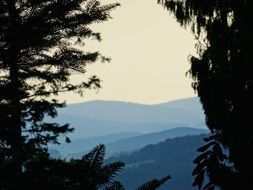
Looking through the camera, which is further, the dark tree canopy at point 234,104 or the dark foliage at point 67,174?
the dark tree canopy at point 234,104

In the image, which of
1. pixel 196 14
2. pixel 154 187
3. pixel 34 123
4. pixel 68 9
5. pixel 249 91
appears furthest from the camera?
pixel 34 123

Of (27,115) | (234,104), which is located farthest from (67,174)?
(27,115)

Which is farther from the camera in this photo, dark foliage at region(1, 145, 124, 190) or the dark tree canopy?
the dark tree canopy

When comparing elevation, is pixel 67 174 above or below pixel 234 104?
below

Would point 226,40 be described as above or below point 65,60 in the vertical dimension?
below

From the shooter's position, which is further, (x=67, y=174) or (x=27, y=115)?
(x=27, y=115)

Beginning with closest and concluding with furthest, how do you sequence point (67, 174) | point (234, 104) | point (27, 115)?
1. point (67, 174)
2. point (234, 104)
3. point (27, 115)

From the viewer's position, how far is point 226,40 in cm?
329

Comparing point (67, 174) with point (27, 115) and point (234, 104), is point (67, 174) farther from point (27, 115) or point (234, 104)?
point (27, 115)

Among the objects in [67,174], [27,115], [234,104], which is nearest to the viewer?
[67,174]

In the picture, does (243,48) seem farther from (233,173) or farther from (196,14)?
(196,14)

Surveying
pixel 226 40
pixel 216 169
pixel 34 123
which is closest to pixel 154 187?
pixel 216 169

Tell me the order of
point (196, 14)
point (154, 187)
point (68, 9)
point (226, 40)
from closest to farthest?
1. point (154, 187)
2. point (226, 40)
3. point (68, 9)
4. point (196, 14)

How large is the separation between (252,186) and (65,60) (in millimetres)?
6820
